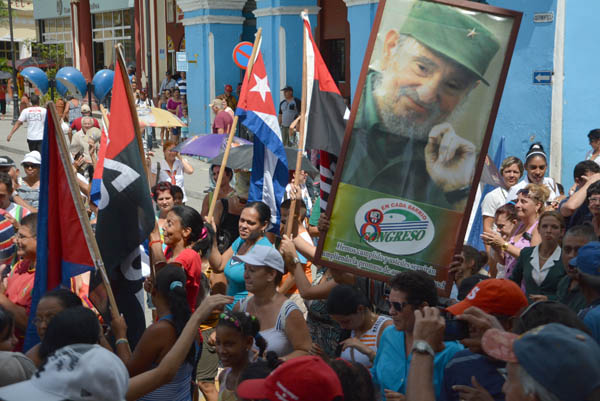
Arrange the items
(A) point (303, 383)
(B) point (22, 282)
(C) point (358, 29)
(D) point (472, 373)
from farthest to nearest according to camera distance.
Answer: (C) point (358, 29)
(B) point (22, 282)
(D) point (472, 373)
(A) point (303, 383)

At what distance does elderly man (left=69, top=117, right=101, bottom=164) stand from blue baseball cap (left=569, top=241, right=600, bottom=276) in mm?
7449

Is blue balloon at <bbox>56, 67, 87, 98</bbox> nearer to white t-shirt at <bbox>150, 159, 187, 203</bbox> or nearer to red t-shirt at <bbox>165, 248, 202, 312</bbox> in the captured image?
white t-shirt at <bbox>150, 159, 187, 203</bbox>

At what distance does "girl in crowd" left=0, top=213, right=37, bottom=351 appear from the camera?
14.6ft

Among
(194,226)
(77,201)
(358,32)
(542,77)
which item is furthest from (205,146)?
(358,32)

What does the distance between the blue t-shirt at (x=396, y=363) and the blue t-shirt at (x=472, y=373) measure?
0.41ft

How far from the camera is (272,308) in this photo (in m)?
4.40

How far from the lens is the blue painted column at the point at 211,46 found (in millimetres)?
20422

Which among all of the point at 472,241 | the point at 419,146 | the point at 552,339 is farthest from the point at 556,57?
the point at 552,339

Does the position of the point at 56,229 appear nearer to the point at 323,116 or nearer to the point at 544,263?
the point at 323,116

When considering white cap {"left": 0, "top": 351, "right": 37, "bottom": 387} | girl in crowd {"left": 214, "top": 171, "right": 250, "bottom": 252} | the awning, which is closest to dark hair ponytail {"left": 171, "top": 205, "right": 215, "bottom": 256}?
girl in crowd {"left": 214, "top": 171, "right": 250, "bottom": 252}

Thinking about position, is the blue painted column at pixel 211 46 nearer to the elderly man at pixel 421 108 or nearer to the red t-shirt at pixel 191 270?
the red t-shirt at pixel 191 270

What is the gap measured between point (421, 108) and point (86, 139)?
25.8 ft

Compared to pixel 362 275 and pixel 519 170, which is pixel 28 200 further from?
pixel 519 170

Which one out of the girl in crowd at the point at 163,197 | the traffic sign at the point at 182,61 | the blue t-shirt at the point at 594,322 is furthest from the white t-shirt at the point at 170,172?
the traffic sign at the point at 182,61
